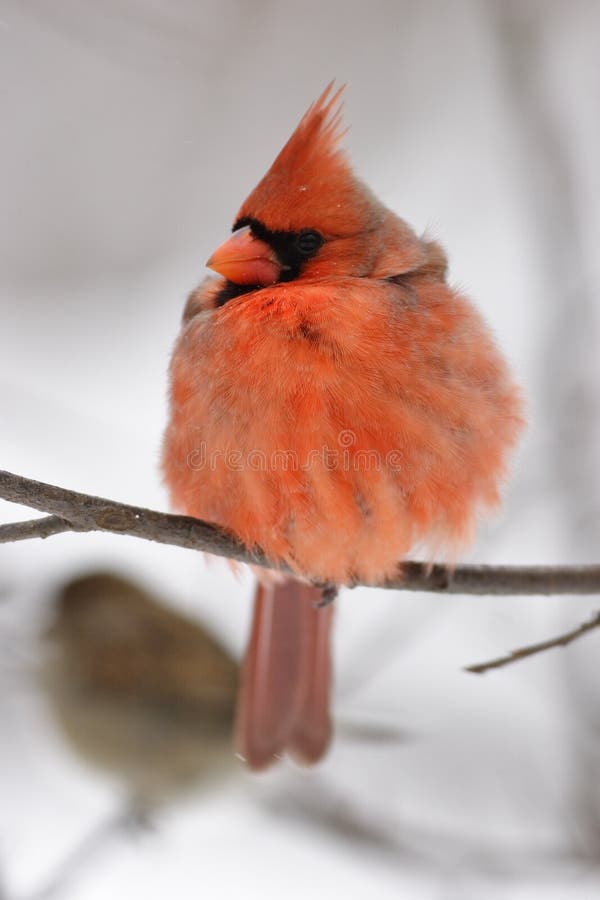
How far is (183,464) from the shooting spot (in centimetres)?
208

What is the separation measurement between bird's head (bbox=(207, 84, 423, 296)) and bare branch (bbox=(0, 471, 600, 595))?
1.75 feet

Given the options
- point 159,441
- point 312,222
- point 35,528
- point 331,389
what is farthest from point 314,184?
point 35,528

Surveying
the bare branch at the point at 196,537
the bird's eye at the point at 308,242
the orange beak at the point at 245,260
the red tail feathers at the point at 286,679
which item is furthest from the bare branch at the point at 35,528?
the red tail feathers at the point at 286,679

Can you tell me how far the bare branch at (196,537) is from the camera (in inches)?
63.1

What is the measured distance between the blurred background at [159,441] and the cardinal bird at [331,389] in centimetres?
14

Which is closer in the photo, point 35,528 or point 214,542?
point 35,528

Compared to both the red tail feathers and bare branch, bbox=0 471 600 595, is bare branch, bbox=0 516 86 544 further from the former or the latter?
the red tail feathers

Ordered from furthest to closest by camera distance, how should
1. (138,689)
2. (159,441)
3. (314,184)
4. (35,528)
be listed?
(138,689) < (159,441) < (314,184) < (35,528)

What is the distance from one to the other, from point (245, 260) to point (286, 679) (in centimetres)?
117

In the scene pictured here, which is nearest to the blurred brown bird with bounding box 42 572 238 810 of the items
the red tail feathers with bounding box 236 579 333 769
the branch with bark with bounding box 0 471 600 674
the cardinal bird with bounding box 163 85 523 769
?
the red tail feathers with bounding box 236 579 333 769

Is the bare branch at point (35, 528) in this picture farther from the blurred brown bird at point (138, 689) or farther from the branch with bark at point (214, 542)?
the blurred brown bird at point (138, 689)

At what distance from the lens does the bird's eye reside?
204cm

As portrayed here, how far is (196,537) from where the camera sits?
1.88 metres

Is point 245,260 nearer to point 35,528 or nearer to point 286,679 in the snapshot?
point 35,528
